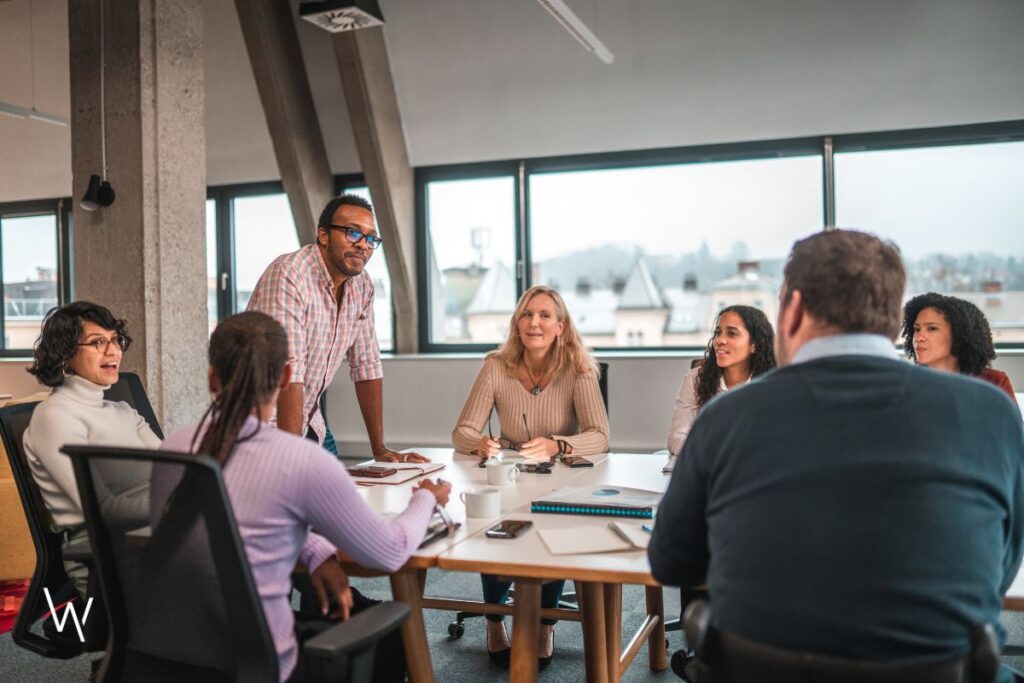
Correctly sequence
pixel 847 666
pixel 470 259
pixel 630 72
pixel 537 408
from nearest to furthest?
pixel 847 666 < pixel 537 408 < pixel 630 72 < pixel 470 259

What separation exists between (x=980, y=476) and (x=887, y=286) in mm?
315

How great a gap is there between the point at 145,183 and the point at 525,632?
3.63 meters

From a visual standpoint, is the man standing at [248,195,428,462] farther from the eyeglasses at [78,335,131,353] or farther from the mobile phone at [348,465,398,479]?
the eyeglasses at [78,335,131,353]

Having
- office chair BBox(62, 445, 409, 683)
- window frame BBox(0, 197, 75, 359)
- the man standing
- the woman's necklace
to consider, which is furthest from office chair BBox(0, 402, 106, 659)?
window frame BBox(0, 197, 75, 359)

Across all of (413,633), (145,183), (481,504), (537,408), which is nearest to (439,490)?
(481,504)

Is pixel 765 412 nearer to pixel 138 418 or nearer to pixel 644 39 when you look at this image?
pixel 138 418

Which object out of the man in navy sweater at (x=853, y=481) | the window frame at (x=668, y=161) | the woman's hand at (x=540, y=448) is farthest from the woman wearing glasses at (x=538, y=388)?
the window frame at (x=668, y=161)

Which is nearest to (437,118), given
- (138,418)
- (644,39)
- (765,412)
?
(644,39)

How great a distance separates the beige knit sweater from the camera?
3.50 metres

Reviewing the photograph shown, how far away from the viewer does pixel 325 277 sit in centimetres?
329

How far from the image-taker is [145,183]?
187 inches

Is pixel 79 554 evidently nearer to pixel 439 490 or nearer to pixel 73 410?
pixel 73 410

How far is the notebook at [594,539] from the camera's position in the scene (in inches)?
74.9

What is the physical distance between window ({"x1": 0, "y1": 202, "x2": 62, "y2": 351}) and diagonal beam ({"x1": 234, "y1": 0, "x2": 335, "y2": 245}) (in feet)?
11.6
